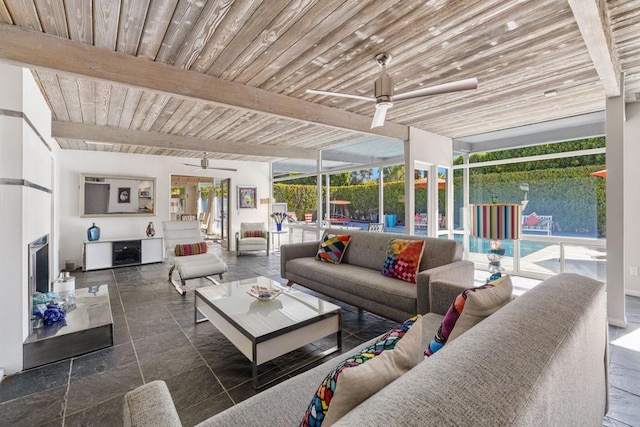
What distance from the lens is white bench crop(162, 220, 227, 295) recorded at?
417 cm

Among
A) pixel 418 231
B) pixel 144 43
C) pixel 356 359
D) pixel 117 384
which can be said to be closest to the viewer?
pixel 356 359

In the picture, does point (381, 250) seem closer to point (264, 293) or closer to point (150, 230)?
point (264, 293)

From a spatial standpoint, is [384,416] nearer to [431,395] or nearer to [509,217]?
[431,395]

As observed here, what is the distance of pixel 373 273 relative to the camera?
3391 millimetres

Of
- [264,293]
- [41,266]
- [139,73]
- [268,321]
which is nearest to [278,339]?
[268,321]

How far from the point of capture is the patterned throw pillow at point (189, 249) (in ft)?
15.4

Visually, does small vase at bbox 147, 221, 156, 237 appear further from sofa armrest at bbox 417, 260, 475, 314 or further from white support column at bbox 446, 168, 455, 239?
white support column at bbox 446, 168, 455, 239

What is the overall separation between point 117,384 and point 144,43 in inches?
98.6

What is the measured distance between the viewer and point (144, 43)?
233 centimetres

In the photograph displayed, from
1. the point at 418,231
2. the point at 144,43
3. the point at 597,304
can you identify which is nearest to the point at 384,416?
the point at 597,304

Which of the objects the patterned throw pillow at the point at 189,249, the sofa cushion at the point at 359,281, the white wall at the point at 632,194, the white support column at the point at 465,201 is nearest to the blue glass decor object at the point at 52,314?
the patterned throw pillow at the point at 189,249

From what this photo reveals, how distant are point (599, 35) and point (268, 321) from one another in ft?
9.73

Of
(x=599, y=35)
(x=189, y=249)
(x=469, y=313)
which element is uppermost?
(x=599, y=35)

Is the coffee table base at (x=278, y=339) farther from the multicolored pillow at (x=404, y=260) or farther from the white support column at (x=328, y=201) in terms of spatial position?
the white support column at (x=328, y=201)
